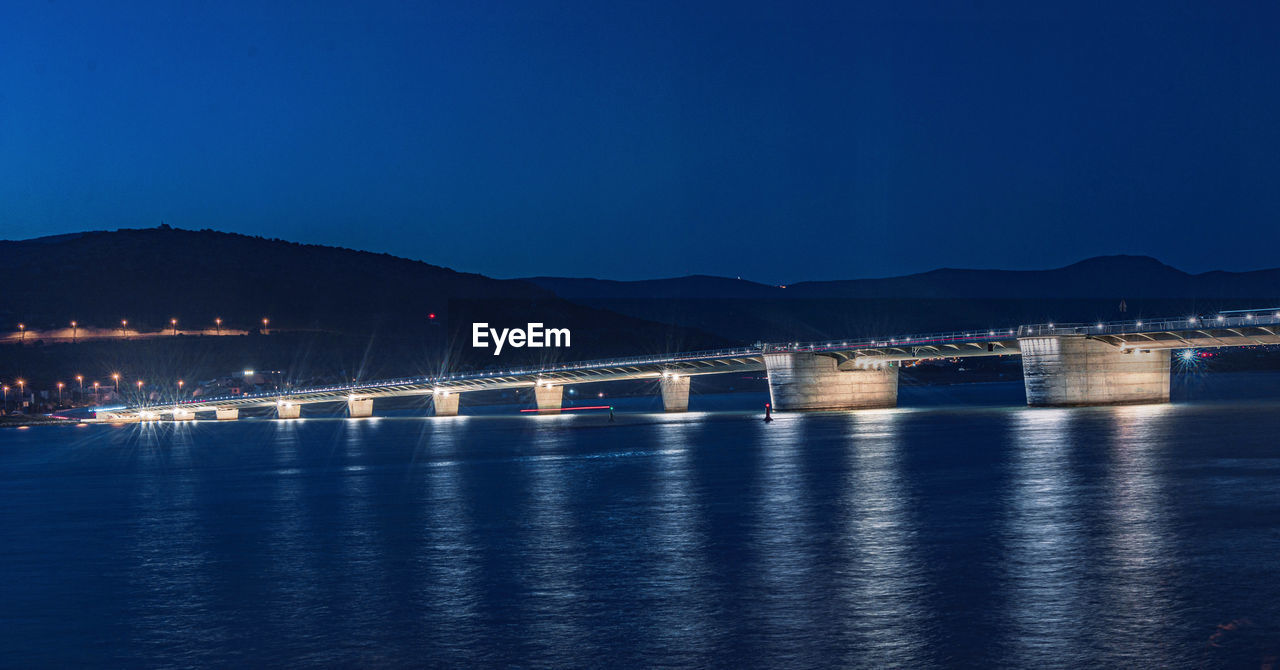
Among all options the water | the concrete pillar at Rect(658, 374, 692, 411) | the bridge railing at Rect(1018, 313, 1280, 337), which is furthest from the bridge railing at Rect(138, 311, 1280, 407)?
the water

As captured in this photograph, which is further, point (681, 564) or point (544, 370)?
point (544, 370)

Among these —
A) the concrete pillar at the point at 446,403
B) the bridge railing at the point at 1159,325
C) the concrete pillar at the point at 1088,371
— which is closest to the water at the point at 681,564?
the bridge railing at the point at 1159,325

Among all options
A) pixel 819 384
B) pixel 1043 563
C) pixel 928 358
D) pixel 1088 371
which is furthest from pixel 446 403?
pixel 1043 563

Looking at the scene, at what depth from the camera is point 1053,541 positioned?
32.1m

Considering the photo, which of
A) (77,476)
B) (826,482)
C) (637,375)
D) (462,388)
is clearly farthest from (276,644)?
(462,388)

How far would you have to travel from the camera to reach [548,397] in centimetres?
18200

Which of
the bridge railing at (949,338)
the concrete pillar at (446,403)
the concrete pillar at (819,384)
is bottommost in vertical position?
the concrete pillar at (446,403)

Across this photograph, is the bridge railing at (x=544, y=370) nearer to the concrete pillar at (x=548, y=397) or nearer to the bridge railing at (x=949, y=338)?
the bridge railing at (x=949, y=338)

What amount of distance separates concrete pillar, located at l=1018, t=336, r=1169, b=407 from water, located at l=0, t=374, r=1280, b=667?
154ft

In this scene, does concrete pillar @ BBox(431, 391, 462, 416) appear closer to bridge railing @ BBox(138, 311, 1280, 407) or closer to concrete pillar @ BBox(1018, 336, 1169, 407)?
bridge railing @ BBox(138, 311, 1280, 407)

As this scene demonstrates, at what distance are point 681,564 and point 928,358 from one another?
99.0 metres

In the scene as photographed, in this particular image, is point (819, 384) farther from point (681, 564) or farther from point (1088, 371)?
point (681, 564)

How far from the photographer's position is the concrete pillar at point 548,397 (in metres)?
181

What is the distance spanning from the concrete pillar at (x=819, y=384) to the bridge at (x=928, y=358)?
116 millimetres
